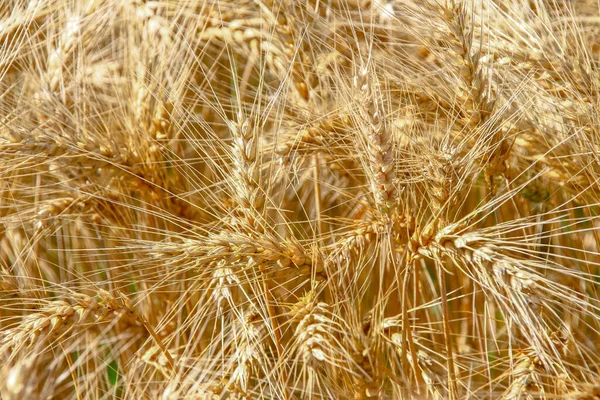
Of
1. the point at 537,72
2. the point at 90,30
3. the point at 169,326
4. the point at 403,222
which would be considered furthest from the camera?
the point at 90,30

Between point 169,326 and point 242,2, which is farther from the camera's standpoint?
point 242,2

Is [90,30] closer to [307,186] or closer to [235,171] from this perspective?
[307,186]

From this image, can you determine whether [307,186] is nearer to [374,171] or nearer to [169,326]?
[169,326]

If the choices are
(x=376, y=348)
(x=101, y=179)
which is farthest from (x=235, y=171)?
(x=101, y=179)

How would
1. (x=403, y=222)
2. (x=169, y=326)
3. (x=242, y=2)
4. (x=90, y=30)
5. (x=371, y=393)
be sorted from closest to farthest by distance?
1. (x=371, y=393)
2. (x=403, y=222)
3. (x=169, y=326)
4. (x=90, y=30)
5. (x=242, y=2)


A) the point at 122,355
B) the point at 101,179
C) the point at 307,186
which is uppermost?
the point at 101,179

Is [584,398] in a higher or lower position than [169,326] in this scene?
higher
